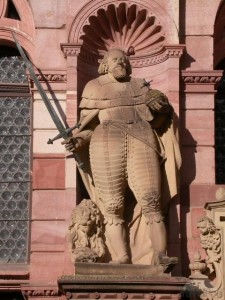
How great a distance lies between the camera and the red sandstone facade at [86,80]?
15.9 m

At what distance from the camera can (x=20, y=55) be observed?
682 inches

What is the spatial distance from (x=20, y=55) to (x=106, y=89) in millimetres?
1994

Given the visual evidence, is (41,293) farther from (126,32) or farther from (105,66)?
(126,32)

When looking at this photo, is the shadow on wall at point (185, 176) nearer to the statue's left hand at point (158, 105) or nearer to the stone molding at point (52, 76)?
the statue's left hand at point (158, 105)

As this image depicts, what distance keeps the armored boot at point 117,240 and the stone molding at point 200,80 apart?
2.27 meters

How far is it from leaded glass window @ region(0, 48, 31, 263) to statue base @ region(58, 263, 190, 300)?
2.00 meters

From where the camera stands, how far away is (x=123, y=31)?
55.3 feet

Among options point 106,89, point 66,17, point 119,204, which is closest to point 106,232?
point 119,204

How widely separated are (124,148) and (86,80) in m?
1.50

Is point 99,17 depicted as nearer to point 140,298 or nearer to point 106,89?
point 106,89

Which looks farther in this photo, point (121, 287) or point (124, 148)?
point (124, 148)

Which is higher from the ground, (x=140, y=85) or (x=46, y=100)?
(x=140, y=85)

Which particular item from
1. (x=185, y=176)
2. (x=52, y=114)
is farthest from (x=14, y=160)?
(x=185, y=176)

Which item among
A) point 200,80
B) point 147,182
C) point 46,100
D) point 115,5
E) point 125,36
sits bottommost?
point 147,182
